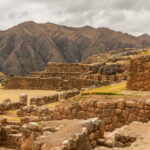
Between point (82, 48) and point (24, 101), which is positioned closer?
point (24, 101)

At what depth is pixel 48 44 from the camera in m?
128

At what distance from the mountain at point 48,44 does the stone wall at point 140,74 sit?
97087 mm

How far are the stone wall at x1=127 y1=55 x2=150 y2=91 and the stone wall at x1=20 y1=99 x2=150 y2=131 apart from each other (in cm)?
386

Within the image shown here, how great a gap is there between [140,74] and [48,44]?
366ft

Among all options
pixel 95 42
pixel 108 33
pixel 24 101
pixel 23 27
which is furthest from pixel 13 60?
pixel 24 101

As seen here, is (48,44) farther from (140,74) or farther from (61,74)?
(140,74)

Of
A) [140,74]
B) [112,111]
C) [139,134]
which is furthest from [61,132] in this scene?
[140,74]

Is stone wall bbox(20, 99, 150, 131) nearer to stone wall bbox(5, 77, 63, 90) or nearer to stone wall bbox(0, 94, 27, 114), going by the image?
stone wall bbox(0, 94, 27, 114)

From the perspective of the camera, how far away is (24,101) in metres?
24.0

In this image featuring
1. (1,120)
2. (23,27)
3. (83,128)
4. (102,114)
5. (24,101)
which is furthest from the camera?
(23,27)

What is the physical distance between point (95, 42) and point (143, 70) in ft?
392

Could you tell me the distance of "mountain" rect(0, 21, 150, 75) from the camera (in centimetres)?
11802

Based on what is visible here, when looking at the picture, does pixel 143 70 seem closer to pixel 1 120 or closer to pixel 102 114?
pixel 102 114

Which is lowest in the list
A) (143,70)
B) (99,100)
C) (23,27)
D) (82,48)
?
(99,100)
